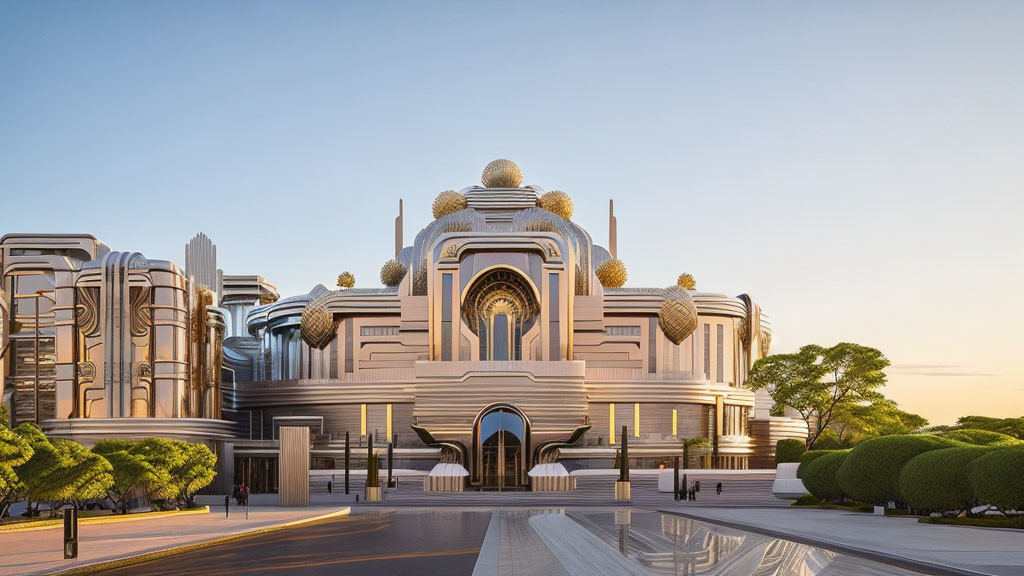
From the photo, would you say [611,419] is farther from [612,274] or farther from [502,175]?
[502,175]

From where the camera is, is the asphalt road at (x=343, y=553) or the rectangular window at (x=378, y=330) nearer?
the asphalt road at (x=343, y=553)

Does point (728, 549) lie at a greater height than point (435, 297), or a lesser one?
lesser

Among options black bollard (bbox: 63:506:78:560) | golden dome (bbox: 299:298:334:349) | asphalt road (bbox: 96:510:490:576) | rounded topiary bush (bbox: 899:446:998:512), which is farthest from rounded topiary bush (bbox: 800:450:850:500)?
golden dome (bbox: 299:298:334:349)

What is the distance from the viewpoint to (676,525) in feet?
110

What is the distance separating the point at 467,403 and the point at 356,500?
17755mm

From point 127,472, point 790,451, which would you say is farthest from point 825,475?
point 127,472

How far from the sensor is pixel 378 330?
8175 cm

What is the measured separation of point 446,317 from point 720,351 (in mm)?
22015

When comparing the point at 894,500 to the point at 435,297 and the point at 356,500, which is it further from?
the point at 435,297

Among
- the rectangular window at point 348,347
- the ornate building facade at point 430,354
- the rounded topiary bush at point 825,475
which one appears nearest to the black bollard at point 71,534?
the rounded topiary bush at point 825,475

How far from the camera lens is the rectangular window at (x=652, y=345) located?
268 feet

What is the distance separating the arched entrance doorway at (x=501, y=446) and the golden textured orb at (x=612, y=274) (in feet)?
66.5

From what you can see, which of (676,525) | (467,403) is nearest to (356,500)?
(467,403)

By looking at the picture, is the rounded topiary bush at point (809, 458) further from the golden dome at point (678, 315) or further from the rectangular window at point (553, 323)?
the golden dome at point (678, 315)
